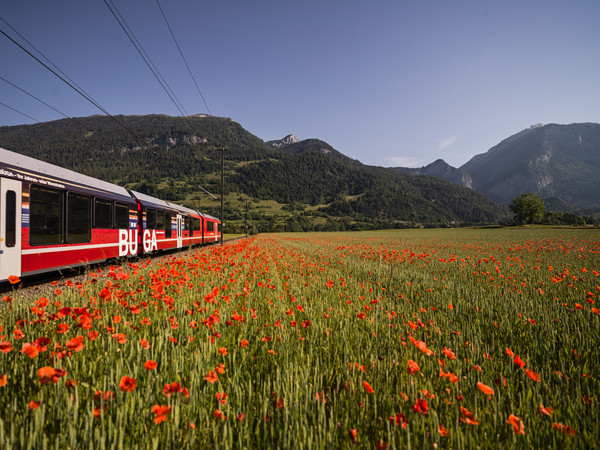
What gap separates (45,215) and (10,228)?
1.26m

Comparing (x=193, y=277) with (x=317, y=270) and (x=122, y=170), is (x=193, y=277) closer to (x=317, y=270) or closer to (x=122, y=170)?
(x=317, y=270)

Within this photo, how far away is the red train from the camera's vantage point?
7.01 meters

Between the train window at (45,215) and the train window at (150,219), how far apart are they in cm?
713

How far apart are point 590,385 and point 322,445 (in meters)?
2.21

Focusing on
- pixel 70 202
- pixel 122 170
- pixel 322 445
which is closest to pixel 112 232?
pixel 70 202

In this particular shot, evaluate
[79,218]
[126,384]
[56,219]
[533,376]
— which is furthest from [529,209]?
[126,384]

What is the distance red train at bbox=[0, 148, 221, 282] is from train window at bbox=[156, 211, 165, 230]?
2.31 metres

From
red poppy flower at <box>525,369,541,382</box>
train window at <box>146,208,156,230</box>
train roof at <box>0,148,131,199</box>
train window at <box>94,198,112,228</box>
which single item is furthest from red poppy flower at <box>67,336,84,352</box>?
train window at <box>146,208,156,230</box>

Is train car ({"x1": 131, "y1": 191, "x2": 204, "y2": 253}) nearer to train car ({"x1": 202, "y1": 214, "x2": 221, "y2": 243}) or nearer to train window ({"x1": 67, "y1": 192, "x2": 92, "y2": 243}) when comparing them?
train window ({"x1": 67, "y1": 192, "x2": 92, "y2": 243})

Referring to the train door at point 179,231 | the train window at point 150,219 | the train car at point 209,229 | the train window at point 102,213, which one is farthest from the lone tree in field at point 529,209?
the train window at point 102,213

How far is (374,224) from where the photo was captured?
142 metres

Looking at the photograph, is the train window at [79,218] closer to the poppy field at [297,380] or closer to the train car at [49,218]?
the train car at [49,218]

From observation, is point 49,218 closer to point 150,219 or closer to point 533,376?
point 150,219

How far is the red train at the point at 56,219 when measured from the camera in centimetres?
701
